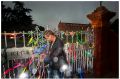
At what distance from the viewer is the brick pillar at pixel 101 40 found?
4754 millimetres

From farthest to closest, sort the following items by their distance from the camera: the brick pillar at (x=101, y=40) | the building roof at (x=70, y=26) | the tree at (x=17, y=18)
A: the brick pillar at (x=101, y=40), the building roof at (x=70, y=26), the tree at (x=17, y=18)

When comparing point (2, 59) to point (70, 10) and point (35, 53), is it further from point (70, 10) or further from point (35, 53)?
point (70, 10)

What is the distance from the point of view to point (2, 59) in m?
4.52

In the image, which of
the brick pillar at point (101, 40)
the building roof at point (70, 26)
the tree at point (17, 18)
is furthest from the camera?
the brick pillar at point (101, 40)

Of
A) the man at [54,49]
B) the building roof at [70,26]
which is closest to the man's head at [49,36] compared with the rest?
the man at [54,49]

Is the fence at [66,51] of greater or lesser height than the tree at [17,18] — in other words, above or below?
below

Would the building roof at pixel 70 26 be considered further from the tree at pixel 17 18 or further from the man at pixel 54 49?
the tree at pixel 17 18

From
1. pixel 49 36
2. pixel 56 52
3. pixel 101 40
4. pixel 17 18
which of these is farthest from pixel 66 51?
pixel 17 18

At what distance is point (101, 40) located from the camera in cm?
477

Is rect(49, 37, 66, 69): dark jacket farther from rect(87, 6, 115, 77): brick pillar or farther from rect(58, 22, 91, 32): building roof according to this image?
rect(87, 6, 115, 77): brick pillar

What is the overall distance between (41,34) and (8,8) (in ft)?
1.93

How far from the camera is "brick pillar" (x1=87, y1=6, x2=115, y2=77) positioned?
4.75 m

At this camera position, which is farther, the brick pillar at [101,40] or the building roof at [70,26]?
the brick pillar at [101,40]

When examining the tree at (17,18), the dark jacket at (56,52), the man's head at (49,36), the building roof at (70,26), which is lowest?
the dark jacket at (56,52)
